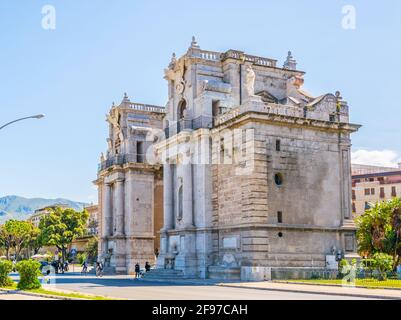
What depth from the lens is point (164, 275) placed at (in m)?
47.6

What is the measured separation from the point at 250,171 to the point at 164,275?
1087cm

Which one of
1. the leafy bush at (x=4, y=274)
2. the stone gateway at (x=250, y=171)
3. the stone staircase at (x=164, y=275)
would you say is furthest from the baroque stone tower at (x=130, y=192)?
the leafy bush at (x=4, y=274)

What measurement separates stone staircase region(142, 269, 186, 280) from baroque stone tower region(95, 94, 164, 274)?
44.8ft

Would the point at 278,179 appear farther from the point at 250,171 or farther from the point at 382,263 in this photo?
the point at 382,263

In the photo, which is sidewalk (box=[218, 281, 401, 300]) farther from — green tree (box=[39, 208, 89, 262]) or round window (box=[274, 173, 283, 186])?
green tree (box=[39, 208, 89, 262])

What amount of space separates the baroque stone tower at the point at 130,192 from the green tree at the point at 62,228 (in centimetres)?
3165

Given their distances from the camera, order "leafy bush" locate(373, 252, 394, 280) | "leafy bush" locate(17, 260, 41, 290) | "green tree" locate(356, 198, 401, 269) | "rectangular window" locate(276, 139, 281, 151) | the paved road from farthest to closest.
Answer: "green tree" locate(356, 198, 401, 269)
"rectangular window" locate(276, 139, 281, 151)
"leafy bush" locate(373, 252, 394, 280)
"leafy bush" locate(17, 260, 41, 290)
the paved road

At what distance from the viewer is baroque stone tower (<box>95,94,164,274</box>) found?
64.2 m

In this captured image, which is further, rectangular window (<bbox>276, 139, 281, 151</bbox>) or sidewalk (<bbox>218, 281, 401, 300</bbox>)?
rectangular window (<bbox>276, 139, 281, 151</bbox>)

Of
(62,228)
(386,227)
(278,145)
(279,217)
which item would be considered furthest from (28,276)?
(62,228)

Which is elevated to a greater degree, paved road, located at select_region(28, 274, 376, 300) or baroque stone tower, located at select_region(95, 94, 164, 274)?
baroque stone tower, located at select_region(95, 94, 164, 274)

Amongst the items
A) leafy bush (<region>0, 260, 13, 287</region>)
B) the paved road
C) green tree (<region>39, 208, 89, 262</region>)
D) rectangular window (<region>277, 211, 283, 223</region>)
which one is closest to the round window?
rectangular window (<region>277, 211, 283, 223</region>)

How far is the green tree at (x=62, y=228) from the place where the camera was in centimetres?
9931
